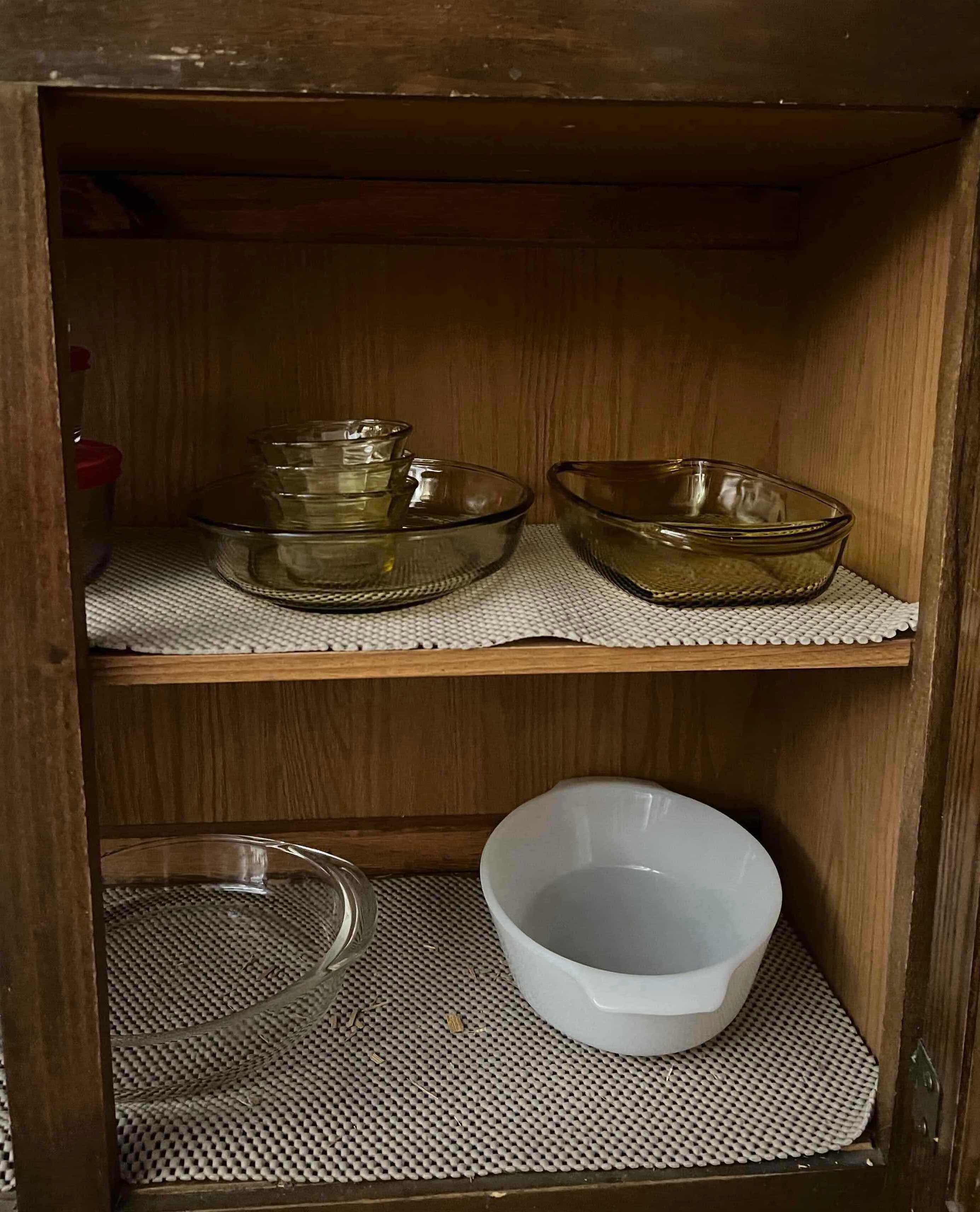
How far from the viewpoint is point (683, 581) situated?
29.2 inches

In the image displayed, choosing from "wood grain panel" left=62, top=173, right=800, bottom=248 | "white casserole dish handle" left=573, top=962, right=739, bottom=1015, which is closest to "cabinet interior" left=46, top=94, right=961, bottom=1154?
"wood grain panel" left=62, top=173, right=800, bottom=248

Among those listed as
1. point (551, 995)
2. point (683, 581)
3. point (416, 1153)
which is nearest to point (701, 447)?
point (683, 581)

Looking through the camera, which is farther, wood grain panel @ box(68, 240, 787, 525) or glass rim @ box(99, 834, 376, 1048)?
wood grain panel @ box(68, 240, 787, 525)

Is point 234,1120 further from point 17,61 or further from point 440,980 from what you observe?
point 17,61

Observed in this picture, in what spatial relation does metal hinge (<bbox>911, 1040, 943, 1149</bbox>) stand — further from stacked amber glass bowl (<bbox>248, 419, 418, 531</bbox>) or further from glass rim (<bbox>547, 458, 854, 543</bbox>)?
stacked amber glass bowl (<bbox>248, 419, 418, 531</bbox>)

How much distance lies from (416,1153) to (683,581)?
0.42 m

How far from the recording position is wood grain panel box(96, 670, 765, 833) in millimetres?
979

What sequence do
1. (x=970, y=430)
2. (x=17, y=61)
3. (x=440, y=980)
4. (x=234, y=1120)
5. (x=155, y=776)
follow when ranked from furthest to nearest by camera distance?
(x=155, y=776), (x=440, y=980), (x=234, y=1120), (x=970, y=430), (x=17, y=61)

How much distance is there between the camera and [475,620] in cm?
70

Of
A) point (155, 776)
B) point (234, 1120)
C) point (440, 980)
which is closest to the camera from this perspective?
point (234, 1120)

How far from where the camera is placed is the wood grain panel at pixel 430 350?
886mm

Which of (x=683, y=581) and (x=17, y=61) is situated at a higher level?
(x=17, y=61)

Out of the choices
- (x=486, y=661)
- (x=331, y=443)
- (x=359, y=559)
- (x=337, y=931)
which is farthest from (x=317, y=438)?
(x=337, y=931)

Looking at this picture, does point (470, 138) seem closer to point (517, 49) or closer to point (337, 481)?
point (517, 49)
